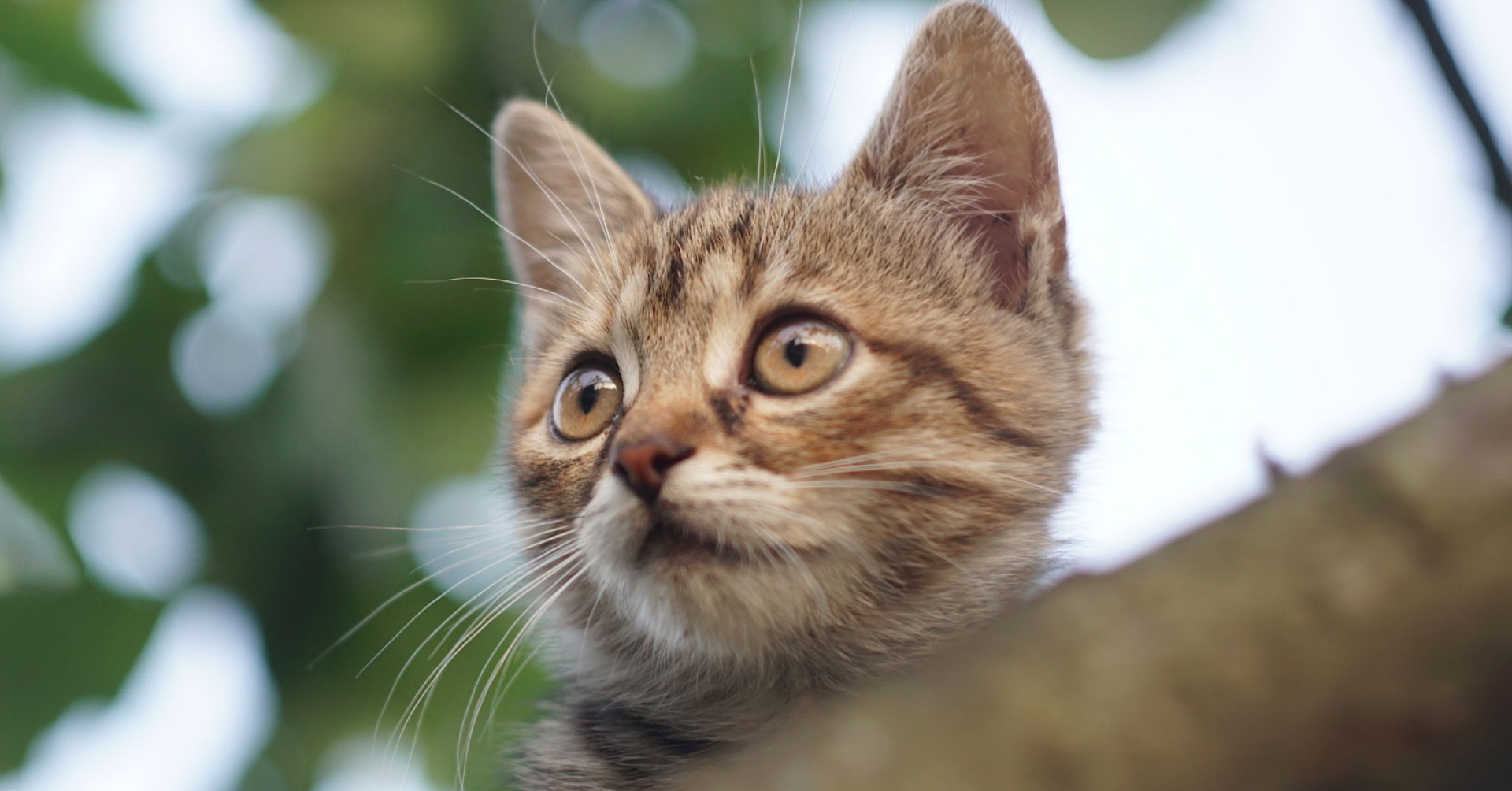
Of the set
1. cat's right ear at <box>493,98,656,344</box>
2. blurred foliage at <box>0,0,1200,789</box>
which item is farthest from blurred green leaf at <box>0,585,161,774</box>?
cat's right ear at <box>493,98,656,344</box>

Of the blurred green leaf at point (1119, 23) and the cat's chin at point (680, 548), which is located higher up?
the blurred green leaf at point (1119, 23)

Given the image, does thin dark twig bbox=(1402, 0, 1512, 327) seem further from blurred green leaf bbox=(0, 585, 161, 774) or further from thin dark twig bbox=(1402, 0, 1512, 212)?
blurred green leaf bbox=(0, 585, 161, 774)

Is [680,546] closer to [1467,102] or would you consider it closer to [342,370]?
[342,370]

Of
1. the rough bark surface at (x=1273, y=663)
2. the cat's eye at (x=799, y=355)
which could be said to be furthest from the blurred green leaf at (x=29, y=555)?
the rough bark surface at (x=1273, y=663)

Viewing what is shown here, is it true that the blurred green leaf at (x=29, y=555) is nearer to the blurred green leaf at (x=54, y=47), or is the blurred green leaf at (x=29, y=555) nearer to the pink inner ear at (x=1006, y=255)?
the blurred green leaf at (x=54, y=47)

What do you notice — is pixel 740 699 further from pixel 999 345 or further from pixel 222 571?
pixel 222 571

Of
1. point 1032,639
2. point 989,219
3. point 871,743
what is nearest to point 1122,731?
point 1032,639

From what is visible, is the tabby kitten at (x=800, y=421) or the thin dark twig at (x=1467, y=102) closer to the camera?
the thin dark twig at (x=1467, y=102)
